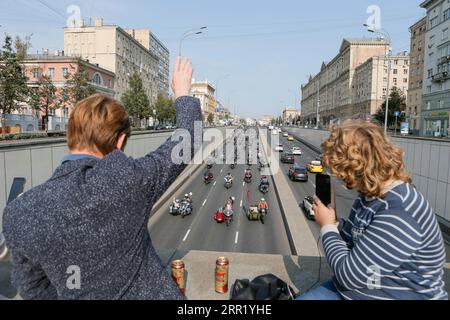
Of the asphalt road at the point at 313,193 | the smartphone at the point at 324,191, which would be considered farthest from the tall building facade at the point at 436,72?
the smartphone at the point at 324,191

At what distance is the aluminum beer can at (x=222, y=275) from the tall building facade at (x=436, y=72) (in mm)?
45820

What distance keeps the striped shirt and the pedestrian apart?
3.30 feet

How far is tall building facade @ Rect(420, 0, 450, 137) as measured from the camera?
142 ft

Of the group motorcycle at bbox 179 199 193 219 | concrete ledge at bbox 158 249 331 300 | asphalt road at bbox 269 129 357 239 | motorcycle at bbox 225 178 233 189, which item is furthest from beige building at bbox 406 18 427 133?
concrete ledge at bbox 158 249 331 300

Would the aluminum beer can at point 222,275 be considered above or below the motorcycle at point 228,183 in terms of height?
above

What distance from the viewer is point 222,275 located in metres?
3.99

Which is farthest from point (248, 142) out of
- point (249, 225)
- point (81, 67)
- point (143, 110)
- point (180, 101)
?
point (180, 101)

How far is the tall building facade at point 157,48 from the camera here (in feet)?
325

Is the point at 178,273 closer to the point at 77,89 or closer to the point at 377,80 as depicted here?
the point at 77,89

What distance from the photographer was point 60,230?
1.36 m

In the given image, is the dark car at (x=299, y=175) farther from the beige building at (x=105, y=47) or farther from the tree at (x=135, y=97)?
the beige building at (x=105, y=47)

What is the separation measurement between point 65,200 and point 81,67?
49.3 meters

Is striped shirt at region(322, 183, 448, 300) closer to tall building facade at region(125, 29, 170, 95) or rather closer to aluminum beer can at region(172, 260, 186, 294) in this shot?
aluminum beer can at region(172, 260, 186, 294)
